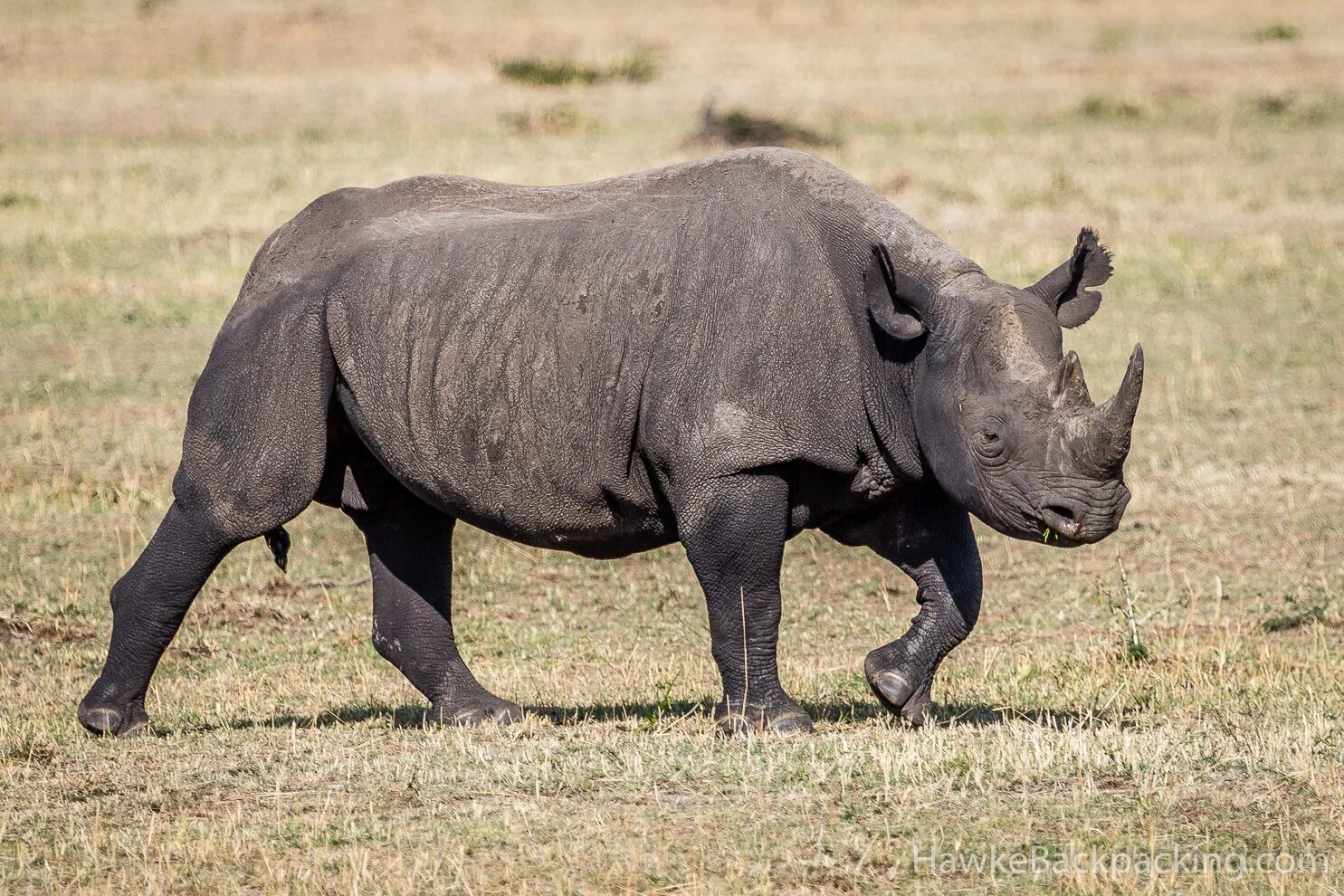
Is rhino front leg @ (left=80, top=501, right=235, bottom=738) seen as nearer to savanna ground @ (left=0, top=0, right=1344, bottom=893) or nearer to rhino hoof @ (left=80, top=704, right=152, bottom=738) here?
rhino hoof @ (left=80, top=704, right=152, bottom=738)

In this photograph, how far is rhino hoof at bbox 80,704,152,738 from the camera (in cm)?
880

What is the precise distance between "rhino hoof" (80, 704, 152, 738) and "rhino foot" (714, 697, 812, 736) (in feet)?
8.58

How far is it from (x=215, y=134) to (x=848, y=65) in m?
12.9

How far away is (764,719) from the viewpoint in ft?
26.6

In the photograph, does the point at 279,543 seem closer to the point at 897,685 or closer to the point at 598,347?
the point at 598,347

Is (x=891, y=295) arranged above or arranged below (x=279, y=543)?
above

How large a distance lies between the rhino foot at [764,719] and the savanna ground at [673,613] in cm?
17

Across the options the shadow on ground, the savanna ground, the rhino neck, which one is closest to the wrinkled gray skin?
the rhino neck

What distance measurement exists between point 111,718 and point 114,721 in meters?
0.02

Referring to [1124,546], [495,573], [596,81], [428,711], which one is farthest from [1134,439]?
[596,81]

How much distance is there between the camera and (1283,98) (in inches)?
1193

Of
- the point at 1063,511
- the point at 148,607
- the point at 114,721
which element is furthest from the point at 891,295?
the point at 114,721

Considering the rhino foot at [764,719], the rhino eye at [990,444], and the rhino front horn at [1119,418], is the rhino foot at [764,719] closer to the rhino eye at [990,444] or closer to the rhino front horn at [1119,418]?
the rhino eye at [990,444]

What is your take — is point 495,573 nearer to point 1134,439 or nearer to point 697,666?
point 697,666
